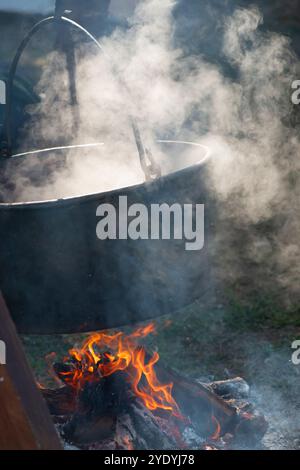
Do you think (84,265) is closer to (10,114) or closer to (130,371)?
(130,371)

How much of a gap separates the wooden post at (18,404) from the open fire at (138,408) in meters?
0.50

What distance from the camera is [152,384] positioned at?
3.15 metres

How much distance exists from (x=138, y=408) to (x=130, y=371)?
22 centimetres

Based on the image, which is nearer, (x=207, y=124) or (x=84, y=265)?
(x=84, y=265)

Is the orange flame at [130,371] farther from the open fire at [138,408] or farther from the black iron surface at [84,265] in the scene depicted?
the black iron surface at [84,265]

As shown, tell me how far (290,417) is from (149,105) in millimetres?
2923

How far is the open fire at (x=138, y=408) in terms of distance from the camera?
289 cm

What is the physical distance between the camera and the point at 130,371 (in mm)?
3123

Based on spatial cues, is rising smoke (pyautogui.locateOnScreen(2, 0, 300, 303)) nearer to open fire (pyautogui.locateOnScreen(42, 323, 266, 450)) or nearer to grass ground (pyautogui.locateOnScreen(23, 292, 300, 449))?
grass ground (pyautogui.locateOnScreen(23, 292, 300, 449))

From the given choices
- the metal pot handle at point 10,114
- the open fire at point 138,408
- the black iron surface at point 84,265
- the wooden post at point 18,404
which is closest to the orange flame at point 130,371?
the open fire at point 138,408

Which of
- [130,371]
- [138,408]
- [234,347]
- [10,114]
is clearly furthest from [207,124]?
[138,408]
